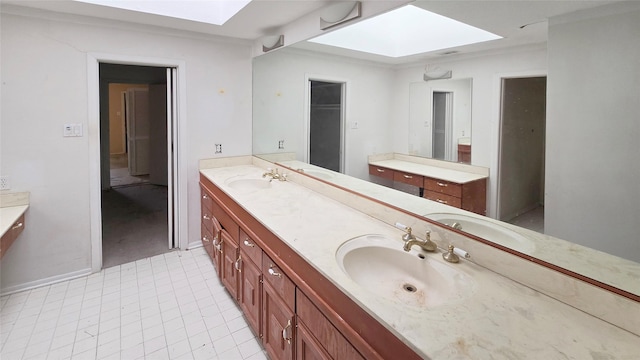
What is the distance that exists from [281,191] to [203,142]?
51.3 inches

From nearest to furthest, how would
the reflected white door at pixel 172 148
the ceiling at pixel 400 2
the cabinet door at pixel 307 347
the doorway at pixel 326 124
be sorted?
the ceiling at pixel 400 2 < the cabinet door at pixel 307 347 < the doorway at pixel 326 124 < the reflected white door at pixel 172 148

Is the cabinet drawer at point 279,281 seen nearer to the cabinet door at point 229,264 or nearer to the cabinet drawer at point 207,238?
the cabinet door at point 229,264

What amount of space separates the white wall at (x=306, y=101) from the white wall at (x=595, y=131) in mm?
909

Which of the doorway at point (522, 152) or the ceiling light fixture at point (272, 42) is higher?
the ceiling light fixture at point (272, 42)


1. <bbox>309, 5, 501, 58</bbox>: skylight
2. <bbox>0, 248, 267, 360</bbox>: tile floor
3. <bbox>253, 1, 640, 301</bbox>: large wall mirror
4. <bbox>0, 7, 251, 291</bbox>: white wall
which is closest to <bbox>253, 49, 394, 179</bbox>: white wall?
<bbox>253, 1, 640, 301</bbox>: large wall mirror

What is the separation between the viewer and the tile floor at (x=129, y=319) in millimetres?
1925

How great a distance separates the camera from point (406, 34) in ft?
5.61

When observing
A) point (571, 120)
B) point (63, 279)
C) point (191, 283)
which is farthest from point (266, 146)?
point (571, 120)

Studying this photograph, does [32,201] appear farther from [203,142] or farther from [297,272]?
[297,272]

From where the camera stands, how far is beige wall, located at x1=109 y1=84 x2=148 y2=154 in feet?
31.1

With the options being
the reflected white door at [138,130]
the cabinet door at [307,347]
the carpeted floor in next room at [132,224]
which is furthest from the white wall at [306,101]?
the reflected white door at [138,130]

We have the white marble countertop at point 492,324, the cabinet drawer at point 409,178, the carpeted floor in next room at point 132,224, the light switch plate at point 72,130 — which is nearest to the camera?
the white marble countertop at point 492,324

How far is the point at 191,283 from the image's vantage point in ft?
8.86

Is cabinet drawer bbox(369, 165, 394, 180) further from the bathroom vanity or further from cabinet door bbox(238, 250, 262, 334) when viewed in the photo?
cabinet door bbox(238, 250, 262, 334)
